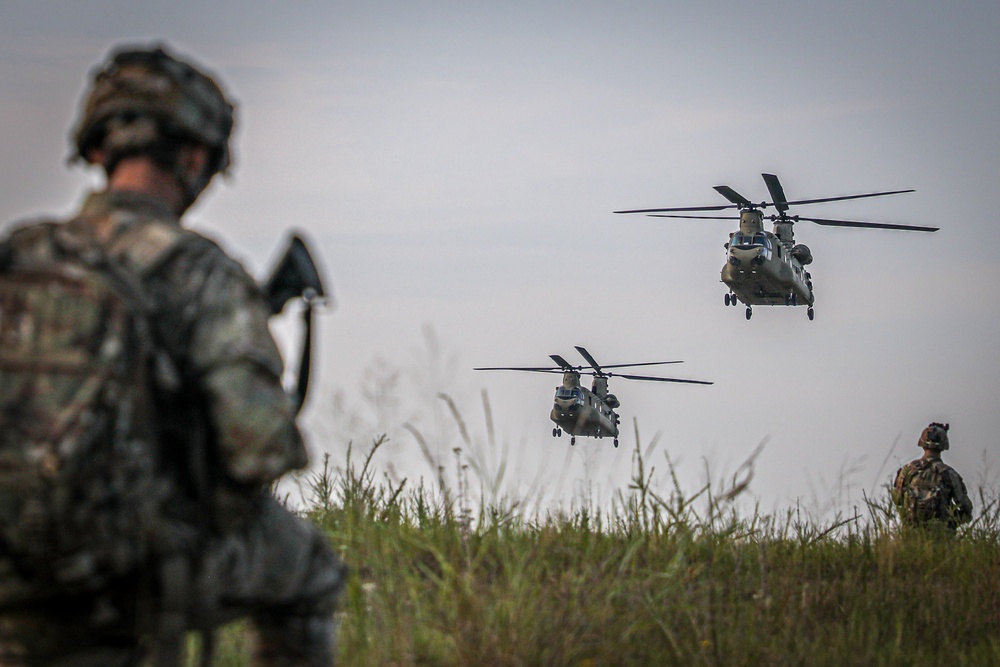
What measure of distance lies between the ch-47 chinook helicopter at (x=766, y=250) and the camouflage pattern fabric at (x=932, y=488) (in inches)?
560

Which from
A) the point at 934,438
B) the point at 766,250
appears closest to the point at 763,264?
the point at 766,250

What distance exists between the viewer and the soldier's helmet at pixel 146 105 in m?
3.16

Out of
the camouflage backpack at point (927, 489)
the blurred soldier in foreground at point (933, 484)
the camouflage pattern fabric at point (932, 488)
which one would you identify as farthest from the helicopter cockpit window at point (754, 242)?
the camouflage backpack at point (927, 489)

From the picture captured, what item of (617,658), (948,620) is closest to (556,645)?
(617,658)

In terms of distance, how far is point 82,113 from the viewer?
10.8 feet

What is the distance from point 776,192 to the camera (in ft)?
90.3

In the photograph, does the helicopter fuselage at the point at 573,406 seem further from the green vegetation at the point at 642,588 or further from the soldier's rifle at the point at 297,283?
the soldier's rifle at the point at 297,283

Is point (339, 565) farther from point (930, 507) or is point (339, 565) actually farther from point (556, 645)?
point (930, 507)

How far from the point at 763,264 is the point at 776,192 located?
1828 mm

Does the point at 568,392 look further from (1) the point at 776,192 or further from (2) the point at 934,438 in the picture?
(2) the point at 934,438

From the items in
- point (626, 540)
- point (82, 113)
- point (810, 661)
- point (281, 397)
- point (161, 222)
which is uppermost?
point (82, 113)

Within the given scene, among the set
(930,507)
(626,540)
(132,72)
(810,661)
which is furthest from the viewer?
(930,507)

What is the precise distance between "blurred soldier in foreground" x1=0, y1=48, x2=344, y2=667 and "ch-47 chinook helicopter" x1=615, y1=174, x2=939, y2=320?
2375 cm

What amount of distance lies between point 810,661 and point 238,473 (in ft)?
10.3
